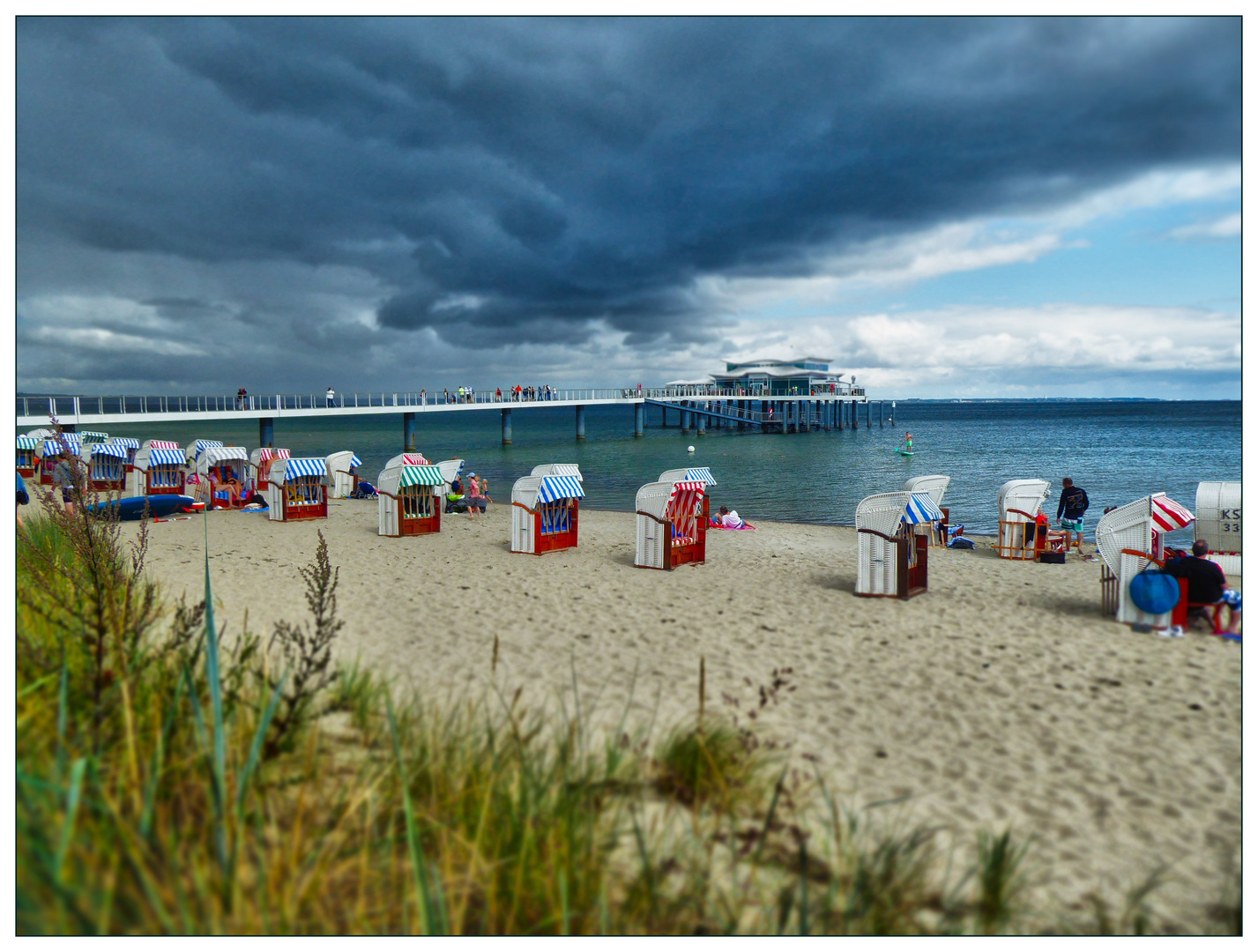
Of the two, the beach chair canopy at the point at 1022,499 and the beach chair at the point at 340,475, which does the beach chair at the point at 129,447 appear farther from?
the beach chair canopy at the point at 1022,499

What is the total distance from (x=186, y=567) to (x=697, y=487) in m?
8.49

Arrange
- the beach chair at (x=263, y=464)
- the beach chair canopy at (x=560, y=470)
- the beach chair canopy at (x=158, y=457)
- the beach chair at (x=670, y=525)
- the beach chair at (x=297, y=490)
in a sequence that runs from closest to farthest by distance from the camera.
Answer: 1. the beach chair at (x=670, y=525)
2. the beach chair canopy at (x=560, y=470)
3. the beach chair at (x=297, y=490)
4. the beach chair canopy at (x=158, y=457)
5. the beach chair at (x=263, y=464)

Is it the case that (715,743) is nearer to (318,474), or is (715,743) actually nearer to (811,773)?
(811,773)

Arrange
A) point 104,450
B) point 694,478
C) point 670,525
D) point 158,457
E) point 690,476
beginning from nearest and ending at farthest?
1. point 670,525
2. point 690,476
3. point 694,478
4. point 158,457
5. point 104,450

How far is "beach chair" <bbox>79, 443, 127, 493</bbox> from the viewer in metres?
21.5

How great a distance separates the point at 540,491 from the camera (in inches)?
524

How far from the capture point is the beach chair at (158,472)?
69.0ft

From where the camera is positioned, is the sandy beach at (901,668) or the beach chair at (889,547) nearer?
the sandy beach at (901,668)

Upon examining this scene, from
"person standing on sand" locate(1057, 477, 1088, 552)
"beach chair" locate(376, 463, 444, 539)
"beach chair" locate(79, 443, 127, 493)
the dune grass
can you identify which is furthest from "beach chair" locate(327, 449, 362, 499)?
the dune grass

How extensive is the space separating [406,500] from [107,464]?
1353 cm

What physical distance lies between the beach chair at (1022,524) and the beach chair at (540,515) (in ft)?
26.7

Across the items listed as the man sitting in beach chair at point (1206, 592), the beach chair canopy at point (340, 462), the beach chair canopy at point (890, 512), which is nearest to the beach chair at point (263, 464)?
the beach chair canopy at point (340, 462)

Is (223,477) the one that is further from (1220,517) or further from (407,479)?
(1220,517)

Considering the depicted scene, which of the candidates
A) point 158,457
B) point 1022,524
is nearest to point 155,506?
point 158,457
